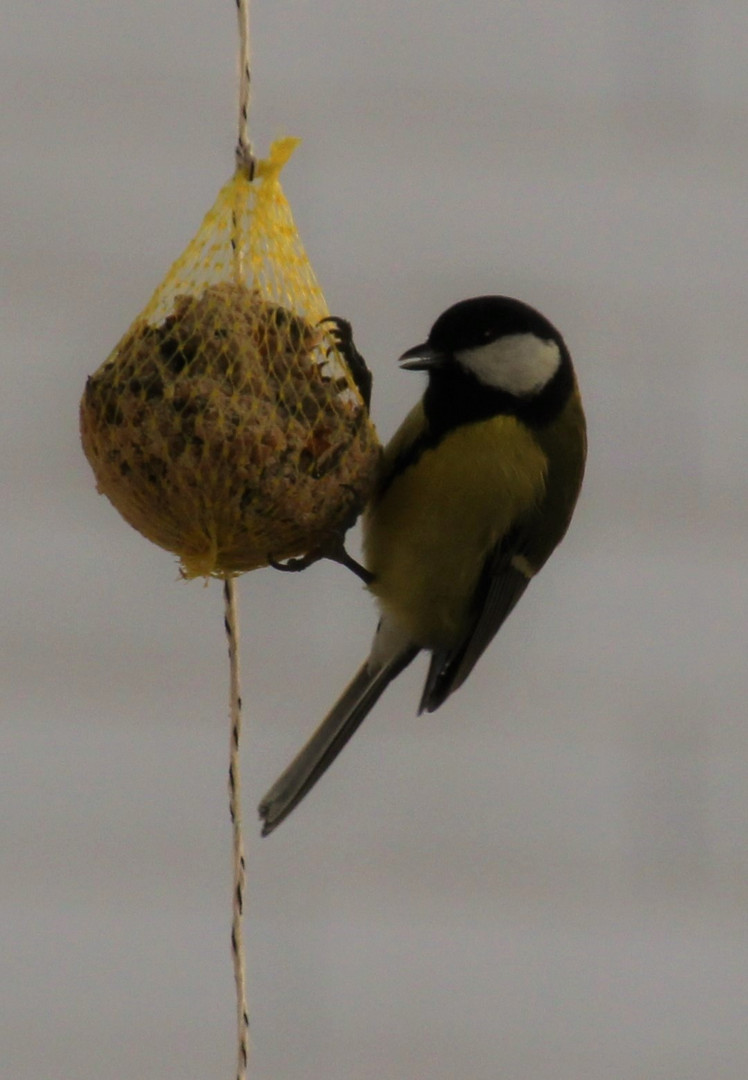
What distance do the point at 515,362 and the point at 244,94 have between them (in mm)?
632

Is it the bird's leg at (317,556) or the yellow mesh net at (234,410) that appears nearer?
the yellow mesh net at (234,410)

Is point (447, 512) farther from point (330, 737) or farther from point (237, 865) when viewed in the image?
point (237, 865)

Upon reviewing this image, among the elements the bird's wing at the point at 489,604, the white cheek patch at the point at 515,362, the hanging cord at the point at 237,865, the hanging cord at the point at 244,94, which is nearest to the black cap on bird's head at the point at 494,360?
the white cheek patch at the point at 515,362

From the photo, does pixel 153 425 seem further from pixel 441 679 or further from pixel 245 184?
pixel 441 679

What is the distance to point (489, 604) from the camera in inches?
72.4

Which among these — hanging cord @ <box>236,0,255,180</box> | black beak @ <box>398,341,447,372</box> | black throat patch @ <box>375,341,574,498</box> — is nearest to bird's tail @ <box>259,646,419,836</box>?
black throat patch @ <box>375,341,574,498</box>

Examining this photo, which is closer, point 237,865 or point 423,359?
point 237,865

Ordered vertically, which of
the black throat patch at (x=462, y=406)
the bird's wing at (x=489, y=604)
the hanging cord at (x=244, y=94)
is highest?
A: the hanging cord at (x=244, y=94)

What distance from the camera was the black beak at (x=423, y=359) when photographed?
1685mm

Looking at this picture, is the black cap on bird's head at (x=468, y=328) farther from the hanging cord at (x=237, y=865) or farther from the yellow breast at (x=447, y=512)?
the hanging cord at (x=237, y=865)

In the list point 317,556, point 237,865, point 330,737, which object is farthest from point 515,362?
point 237,865

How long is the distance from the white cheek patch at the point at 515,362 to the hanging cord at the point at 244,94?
0.42 m

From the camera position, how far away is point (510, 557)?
1.85m

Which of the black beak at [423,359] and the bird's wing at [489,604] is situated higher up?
the black beak at [423,359]
